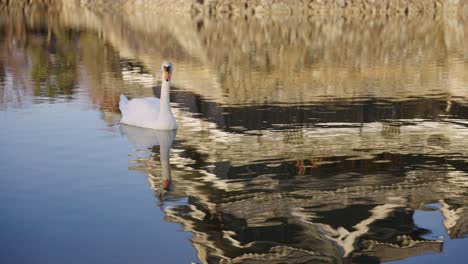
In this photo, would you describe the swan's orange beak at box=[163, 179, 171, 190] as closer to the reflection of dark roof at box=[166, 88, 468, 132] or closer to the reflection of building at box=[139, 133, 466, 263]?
the reflection of building at box=[139, 133, 466, 263]

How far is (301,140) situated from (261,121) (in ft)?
5.63

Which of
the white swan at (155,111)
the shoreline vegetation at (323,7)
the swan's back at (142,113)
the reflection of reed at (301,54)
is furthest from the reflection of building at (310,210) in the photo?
the shoreline vegetation at (323,7)

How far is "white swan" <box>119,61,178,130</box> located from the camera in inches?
524

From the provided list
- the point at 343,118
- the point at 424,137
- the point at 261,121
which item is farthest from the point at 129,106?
the point at 424,137

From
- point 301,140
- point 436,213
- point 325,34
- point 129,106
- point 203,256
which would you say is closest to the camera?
point 203,256

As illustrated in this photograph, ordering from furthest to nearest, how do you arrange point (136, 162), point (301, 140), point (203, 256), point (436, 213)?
point (301, 140) → point (136, 162) → point (436, 213) → point (203, 256)

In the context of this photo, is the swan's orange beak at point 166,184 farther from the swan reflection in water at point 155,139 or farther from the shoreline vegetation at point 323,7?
the shoreline vegetation at point 323,7

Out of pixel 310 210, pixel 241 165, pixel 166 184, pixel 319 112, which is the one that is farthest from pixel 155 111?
pixel 310 210

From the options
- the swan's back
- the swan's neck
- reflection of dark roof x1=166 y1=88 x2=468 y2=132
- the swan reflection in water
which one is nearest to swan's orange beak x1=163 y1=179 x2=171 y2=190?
the swan reflection in water

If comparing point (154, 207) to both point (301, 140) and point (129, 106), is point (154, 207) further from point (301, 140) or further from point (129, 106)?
point (129, 106)

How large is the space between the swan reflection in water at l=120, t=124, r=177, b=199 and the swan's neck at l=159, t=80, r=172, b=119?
264 mm

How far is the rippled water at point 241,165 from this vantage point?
7969 mm

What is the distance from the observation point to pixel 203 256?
7480mm

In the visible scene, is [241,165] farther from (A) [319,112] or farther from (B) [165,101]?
(A) [319,112]
